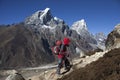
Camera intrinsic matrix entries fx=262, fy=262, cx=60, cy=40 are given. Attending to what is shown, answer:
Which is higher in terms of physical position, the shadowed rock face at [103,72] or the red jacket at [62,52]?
the red jacket at [62,52]

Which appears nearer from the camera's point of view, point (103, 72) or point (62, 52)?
point (103, 72)

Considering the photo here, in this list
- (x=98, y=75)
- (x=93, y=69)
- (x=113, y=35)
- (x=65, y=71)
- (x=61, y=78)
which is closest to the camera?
(x=98, y=75)

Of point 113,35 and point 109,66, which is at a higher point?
point 113,35

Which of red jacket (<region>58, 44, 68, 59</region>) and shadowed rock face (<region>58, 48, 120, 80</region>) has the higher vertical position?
red jacket (<region>58, 44, 68, 59</region>)

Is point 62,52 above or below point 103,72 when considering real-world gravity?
above

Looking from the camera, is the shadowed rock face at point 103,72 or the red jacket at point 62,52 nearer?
the shadowed rock face at point 103,72

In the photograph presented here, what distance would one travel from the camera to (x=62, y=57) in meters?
16.9

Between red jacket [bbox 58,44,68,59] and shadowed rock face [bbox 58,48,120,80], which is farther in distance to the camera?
red jacket [bbox 58,44,68,59]

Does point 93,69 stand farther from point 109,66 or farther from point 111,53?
point 111,53

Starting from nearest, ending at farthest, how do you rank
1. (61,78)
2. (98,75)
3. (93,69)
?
(98,75) < (93,69) < (61,78)

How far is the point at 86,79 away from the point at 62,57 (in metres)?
4.05

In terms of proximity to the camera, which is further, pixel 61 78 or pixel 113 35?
pixel 113 35

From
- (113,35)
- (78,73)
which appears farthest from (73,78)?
(113,35)

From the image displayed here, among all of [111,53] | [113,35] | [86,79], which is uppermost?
[113,35]
